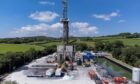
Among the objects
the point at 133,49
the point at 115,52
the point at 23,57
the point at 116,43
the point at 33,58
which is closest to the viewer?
the point at 23,57

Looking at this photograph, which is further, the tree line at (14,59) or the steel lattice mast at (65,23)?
the steel lattice mast at (65,23)

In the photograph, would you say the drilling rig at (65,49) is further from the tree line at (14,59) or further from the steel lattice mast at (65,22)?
the tree line at (14,59)

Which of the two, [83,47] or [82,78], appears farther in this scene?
[83,47]

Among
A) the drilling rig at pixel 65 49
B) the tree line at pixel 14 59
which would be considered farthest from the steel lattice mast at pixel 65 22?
the tree line at pixel 14 59

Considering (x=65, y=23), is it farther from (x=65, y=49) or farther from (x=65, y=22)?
(x=65, y=49)

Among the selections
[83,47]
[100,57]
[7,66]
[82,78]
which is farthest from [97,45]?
[82,78]

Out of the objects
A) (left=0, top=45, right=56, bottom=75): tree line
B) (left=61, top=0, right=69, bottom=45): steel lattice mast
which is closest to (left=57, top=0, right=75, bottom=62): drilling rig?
(left=61, top=0, right=69, bottom=45): steel lattice mast

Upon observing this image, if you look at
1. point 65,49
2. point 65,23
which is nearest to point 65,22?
point 65,23

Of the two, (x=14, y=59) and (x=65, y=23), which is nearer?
(x=14, y=59)

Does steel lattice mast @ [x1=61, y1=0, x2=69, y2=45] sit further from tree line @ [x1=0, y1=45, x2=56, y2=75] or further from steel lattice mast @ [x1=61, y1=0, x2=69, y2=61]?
tree line @ [x1=0, y1=45, x2=56, y2=75]

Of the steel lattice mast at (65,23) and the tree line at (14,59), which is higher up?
the steel lattice mast at (65,23)

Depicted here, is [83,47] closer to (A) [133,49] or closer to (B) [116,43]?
(B) [116,43]
